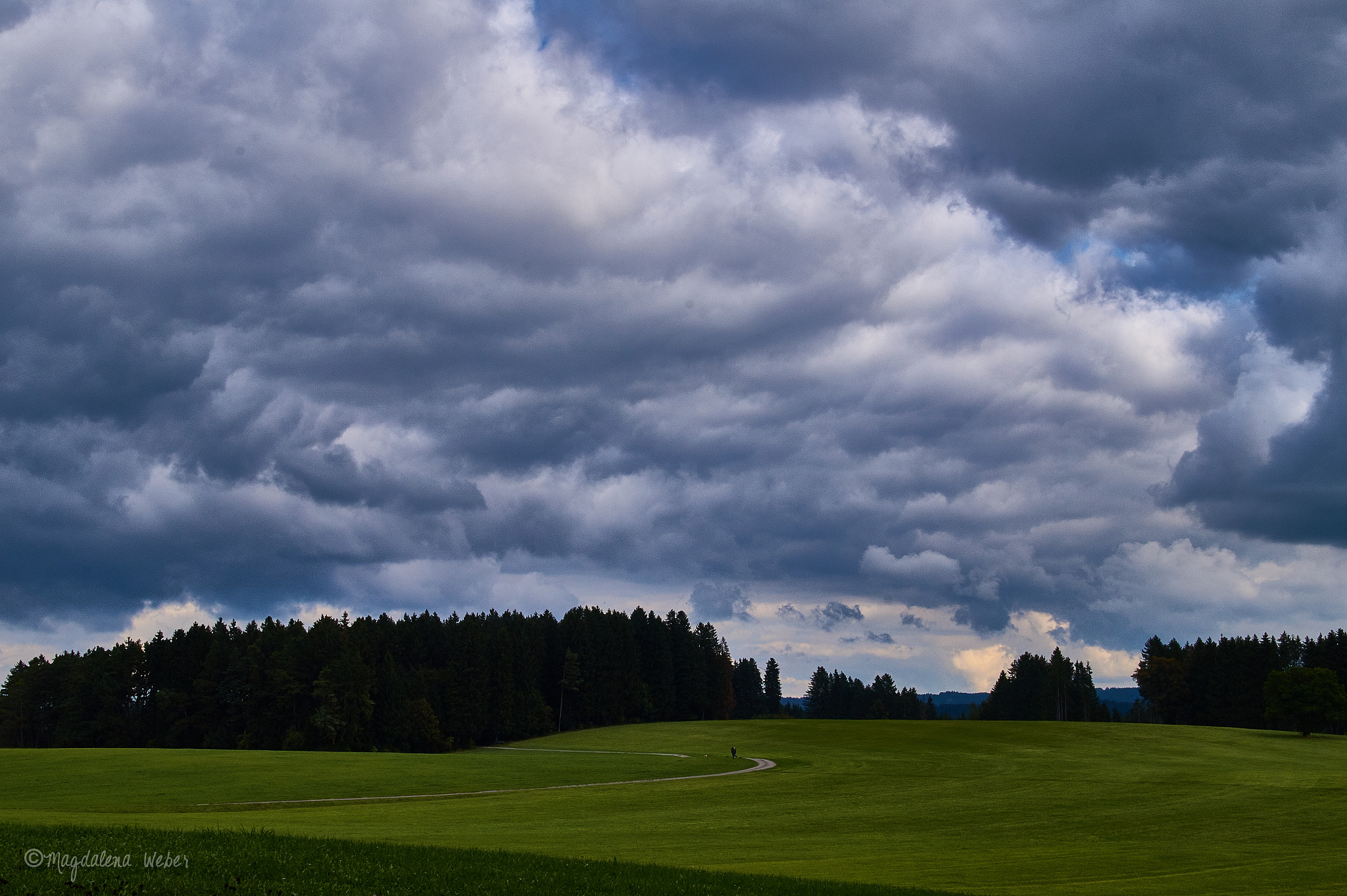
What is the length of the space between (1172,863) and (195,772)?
6106 centimetres

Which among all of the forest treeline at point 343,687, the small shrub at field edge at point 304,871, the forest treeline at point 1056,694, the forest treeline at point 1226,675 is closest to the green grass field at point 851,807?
the small shrub at field edge at point 304,871

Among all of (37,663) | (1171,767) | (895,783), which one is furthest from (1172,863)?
(37,663)

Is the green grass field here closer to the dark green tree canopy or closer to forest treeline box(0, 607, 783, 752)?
the dark green tree canopy

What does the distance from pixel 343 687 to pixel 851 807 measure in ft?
264

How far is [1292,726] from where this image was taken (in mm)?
142750

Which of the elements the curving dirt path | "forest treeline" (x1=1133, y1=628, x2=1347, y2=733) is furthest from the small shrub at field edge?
"forest treeline" (x1=1133, y1=628, x2=1347, y2=733)

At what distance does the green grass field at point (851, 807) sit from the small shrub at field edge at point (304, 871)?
20.9ft

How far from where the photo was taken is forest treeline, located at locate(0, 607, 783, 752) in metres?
117

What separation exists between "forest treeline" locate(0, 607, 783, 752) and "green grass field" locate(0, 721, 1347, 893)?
32149 millimetres

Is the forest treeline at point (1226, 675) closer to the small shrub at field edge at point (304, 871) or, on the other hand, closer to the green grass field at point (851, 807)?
the green grass field at point (851, 807)

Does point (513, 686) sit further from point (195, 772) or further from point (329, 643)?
point (195, 772)

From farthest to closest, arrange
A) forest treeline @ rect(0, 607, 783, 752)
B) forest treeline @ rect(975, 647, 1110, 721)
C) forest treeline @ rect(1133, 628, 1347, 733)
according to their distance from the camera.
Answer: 1. forest treeline @ rect(975, 647, 1110, 721)
2. forest treeline @ rect(1133, 628, 1347, 733)
3. forest treeline @ rect(0, 607, 783, 752)

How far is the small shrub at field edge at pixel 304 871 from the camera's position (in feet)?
52.0

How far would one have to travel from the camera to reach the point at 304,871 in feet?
58.0
